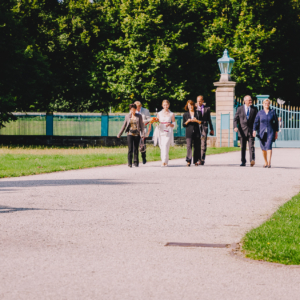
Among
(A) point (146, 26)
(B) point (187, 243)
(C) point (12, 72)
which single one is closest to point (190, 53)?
(A) point (146, 26)

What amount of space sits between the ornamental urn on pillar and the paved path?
50.9ft

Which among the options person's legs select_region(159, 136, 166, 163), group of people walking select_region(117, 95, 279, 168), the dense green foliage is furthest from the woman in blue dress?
the dense green foliage

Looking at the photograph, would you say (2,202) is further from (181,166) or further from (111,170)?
(181,166)

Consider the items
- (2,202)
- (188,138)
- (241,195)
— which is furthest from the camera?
(188,138)

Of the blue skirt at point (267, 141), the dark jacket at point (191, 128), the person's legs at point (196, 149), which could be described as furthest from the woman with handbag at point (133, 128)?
the blue skirt at point (267, 141)

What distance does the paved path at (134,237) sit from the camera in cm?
437

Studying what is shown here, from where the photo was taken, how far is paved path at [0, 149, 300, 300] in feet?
14.3

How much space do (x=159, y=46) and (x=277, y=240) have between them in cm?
3418

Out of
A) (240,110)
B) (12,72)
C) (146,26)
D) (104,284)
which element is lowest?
(104,284)

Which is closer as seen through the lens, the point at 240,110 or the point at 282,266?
the point at 282,266

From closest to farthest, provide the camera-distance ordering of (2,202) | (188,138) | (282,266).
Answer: (282,266)
(2,202)
(188,138)

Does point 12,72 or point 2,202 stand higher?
point 12,72

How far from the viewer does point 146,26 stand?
130ft

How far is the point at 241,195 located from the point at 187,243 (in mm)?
4017
